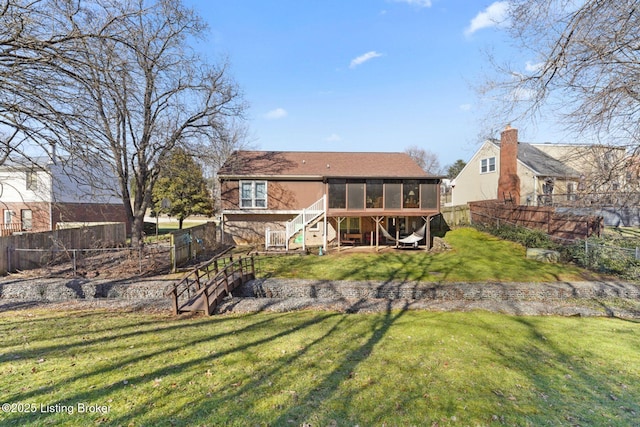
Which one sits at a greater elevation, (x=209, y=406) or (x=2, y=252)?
(x=2, y=252)

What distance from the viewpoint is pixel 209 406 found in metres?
3.61

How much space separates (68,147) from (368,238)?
15.5 meters

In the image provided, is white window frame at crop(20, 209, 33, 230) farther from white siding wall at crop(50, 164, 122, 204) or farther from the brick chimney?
the brick chimney

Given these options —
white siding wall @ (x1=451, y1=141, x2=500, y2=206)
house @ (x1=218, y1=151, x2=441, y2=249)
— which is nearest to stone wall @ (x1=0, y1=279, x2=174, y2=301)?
house @ (x1=218, y1=151, x2=441, y2=249)

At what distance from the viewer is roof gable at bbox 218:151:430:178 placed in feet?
62.8

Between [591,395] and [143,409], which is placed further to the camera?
[591,395]

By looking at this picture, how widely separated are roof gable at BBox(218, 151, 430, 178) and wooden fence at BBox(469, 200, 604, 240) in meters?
5.08

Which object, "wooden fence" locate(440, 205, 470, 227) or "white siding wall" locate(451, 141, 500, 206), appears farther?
"white siding wall" locate(451, 141, 500, 206)

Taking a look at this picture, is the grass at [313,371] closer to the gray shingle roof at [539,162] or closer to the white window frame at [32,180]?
the white window frame at [32,180]

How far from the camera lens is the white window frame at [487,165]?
75.0 ft

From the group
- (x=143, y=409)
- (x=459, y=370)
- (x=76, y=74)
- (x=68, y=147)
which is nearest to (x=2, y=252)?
(x=68, y=147)

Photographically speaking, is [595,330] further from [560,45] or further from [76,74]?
[76,74]

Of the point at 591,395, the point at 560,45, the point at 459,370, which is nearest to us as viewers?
the point at 591,395

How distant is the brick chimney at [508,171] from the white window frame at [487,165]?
2.40 m
